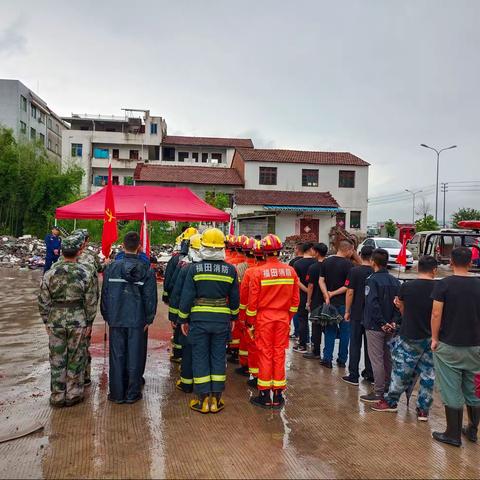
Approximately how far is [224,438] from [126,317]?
170 centimetres

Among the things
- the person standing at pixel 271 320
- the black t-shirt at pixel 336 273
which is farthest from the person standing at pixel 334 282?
the person standing at pixel 271 320

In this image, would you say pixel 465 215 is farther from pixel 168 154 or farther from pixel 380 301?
pixel 380 301

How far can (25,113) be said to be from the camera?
4588cm

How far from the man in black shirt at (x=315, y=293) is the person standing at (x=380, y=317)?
1.42 meters

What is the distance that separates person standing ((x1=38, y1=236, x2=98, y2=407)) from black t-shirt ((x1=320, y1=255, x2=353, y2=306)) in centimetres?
335

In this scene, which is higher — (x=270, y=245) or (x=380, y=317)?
(x=270, y=245)

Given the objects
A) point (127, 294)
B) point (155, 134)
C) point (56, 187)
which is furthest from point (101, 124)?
point (127, 294)

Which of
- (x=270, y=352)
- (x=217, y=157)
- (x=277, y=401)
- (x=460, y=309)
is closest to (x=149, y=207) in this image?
Answer: (x=270, y=352)

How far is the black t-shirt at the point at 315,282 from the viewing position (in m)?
6.86

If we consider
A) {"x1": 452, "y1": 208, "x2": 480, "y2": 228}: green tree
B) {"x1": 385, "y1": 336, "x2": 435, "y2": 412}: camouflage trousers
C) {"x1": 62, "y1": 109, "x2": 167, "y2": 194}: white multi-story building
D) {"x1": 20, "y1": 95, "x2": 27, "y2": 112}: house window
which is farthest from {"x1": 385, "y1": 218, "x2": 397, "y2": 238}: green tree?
{"x1": 385, "y1": 336, "x2": 435, "y2": 412}: camouflage trousers

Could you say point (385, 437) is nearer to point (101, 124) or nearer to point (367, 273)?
point (367, 273)

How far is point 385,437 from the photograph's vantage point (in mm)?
4348

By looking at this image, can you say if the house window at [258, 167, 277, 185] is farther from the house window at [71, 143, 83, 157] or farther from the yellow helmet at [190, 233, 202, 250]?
the yellow helmet at [190, 233, 202, 250]

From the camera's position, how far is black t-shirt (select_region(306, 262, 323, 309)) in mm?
6863
